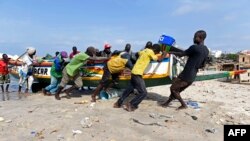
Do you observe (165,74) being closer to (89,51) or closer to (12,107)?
(89,51)

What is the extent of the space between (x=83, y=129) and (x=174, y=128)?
181 cm

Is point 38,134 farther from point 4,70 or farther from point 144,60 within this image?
point 4,70

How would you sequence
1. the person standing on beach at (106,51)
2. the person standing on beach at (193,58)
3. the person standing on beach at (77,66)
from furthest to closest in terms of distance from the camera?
the person standing on beach at (106,51) → the person standing on beach at (77,66) → the person standing on beach at (193,58)

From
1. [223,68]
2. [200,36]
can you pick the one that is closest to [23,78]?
[200,36]

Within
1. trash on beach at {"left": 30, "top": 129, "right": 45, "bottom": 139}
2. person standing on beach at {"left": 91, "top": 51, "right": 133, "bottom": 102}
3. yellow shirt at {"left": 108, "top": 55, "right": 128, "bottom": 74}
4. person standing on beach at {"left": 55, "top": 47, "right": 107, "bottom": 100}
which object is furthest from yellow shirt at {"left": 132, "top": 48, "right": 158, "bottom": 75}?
trash on beach at {"left": 30, "top": 129, "right": 45, "bottom": 139}

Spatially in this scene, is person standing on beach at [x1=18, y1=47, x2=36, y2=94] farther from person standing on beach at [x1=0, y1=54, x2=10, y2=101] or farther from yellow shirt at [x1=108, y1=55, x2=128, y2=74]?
yellow shirt at [x1=108, y1=55, x2=128, y2=74]

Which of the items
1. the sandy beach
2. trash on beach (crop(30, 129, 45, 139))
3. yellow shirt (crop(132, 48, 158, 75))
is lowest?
trash on beach (crop(30, 129, 45, 139))

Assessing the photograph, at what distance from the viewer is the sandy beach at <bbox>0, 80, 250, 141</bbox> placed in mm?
5617

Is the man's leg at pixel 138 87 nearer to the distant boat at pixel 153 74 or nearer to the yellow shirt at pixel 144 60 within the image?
the yellow shirt at pixel 144 60

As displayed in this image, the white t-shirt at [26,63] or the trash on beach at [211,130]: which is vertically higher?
the white t-shirt at [26,63]

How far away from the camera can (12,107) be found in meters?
8.53

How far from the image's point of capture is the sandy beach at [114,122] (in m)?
5.62

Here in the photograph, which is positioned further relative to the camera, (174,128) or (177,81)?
(177,81)

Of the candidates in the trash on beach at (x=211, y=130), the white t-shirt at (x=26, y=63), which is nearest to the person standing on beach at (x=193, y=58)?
the trash on beach at (x=211, y=130)
